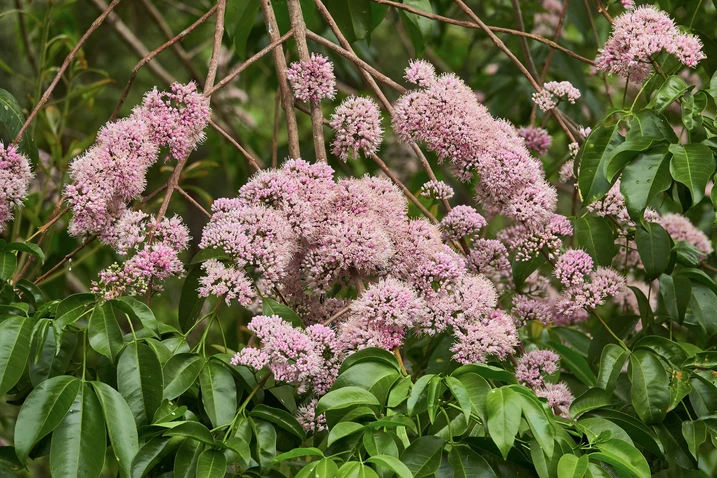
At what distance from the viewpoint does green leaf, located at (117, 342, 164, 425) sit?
144 centimetres

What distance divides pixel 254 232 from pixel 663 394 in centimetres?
81

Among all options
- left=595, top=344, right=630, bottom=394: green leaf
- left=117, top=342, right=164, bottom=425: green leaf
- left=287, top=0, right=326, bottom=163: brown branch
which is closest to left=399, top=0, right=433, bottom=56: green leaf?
left=287, top=0, right=326, bottom=163: brown branch

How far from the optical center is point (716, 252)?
2998 millimetres

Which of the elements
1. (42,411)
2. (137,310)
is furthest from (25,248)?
(42,411)

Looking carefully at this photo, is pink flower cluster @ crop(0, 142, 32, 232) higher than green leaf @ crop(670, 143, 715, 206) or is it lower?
higher

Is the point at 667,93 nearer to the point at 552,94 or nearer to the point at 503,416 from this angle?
the point at 552,94

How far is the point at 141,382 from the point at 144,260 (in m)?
0.29

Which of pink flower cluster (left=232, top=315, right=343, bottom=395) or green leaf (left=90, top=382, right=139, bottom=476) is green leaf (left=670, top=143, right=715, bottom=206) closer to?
pink flower cluster (left=232, top=315, right=343, bottom=395)

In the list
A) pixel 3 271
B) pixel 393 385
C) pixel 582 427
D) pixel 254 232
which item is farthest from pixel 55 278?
pixel 582 427

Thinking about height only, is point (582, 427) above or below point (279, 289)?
below

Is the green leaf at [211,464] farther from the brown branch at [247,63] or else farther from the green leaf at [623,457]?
the brown branch at [247,63]

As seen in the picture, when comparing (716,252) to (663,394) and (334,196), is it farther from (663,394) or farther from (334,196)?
(334,196)

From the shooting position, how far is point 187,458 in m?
1.39

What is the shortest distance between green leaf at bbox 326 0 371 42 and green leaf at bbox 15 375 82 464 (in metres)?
1.31
